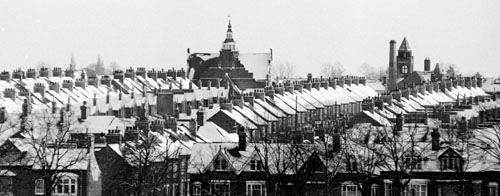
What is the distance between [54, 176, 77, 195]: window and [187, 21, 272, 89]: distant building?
9166 centimetres

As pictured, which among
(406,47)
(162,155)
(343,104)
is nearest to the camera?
(162,155)

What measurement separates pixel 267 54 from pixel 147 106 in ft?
203

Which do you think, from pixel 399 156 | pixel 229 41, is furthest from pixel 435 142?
pixel 229 41

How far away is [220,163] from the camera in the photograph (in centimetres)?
6644

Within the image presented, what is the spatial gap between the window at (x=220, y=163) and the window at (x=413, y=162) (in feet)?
31.5

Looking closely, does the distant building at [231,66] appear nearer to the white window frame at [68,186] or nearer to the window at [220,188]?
the white window frame at [68,186]

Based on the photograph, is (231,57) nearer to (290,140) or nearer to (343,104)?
(343,104)

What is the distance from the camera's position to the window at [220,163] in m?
66.3

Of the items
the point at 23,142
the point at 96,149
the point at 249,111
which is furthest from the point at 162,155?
the point at 249,111

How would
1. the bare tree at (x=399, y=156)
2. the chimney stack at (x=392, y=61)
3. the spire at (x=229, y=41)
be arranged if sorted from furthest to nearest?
the chimney stack at (x=392, y=61), the spire at (x=229, y=41), the bare tree at (x=399, y=156)

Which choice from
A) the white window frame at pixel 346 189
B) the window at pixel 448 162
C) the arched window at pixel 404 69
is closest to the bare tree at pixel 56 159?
the white window frame at pixel 346 189

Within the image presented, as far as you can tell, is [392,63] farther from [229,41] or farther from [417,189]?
[417,189]

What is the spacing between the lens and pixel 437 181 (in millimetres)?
63844

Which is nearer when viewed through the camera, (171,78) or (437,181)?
(437,181)
